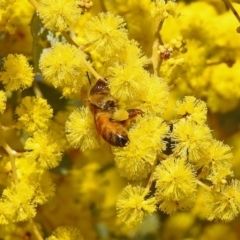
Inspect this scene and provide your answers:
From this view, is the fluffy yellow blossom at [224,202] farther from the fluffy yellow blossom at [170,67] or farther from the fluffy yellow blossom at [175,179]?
the fluffy yellow blossom at [170,67]

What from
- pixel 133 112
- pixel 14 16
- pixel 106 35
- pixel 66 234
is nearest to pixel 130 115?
pixel 133 112

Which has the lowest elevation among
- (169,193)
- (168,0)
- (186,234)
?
(186,234)

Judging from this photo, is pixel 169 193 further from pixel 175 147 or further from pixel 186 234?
pixel 186 234

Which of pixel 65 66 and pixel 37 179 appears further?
pixel 37 179

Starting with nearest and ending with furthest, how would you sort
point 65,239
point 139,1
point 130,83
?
point 130,83, point 65,239, point 139,1

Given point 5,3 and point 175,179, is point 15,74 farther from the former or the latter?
point 175,179

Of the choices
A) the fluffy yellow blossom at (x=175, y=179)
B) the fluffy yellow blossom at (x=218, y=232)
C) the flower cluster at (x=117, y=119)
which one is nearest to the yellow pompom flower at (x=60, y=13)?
the flower cluster at (x=117, y=119)

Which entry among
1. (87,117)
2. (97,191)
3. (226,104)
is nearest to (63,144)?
(87,117)
